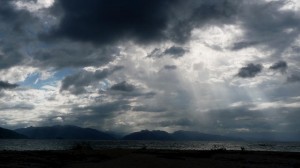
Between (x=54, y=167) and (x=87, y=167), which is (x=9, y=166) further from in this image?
(x=87, y=167)

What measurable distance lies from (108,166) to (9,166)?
34.5 feet

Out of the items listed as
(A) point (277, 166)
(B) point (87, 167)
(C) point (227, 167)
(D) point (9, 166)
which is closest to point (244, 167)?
(C) point (227, 167)

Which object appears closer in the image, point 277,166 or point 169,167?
point 169,167

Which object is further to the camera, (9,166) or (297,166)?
(297,166)

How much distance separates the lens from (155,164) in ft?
129

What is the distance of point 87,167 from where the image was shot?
38156 mm

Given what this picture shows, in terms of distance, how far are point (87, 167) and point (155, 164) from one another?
7.44 m

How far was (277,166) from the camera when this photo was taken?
1684 inches

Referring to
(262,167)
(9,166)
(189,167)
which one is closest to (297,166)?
(262,167)

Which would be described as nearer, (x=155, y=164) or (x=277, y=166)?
(x=155, y=164)

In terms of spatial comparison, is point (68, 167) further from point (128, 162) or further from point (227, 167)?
point (227, 167)

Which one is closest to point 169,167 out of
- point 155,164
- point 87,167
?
point 155,164

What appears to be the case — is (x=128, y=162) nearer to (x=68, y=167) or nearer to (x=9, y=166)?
(x=68, y=167)

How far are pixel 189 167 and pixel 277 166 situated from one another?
11.9m
